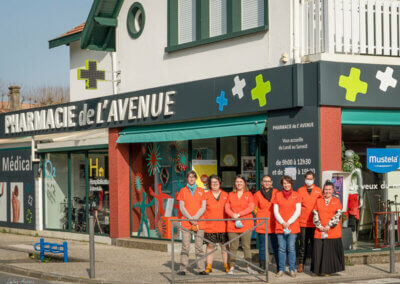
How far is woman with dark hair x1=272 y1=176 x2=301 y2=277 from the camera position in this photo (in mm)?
12602

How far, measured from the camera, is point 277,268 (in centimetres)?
1295

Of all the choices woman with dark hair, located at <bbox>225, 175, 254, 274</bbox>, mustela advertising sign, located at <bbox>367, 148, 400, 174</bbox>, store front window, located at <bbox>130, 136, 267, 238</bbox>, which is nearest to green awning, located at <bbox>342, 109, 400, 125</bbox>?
mustela advertising sign, located at <bbox>367, 148, 400, 174</bbox>

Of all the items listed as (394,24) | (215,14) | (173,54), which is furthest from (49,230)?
(394,24)

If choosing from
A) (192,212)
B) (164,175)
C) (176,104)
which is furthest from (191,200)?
(164,175)

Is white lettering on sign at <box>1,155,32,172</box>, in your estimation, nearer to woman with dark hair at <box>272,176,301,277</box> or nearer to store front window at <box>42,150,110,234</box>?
store front window at <box>42,150,110,234</box>

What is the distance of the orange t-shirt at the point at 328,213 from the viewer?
1257 cm

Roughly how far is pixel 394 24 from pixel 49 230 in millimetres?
12249

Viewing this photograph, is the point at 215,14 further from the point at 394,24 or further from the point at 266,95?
the point at 394,24

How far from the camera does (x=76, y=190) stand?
834 inches

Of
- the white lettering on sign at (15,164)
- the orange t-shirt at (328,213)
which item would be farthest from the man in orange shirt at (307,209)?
the white lettering on sign at (15,164)

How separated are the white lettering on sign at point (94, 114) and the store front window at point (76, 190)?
0.92 m

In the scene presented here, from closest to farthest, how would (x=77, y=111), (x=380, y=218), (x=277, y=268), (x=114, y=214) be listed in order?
(x=277, y=268)
(x=380, y=218)
(x=114, y=214)
(x=77, y=111)

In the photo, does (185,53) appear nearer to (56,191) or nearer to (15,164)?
(56,191)

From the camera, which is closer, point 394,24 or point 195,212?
point 195,212
